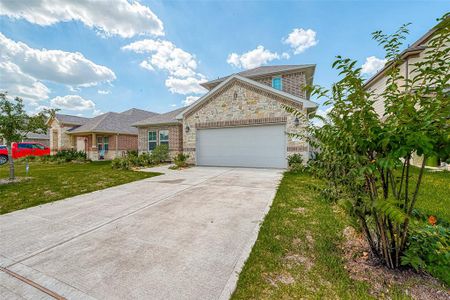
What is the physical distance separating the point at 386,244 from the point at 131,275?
116 inches

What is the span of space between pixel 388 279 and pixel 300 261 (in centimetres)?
88

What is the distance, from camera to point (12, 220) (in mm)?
3842

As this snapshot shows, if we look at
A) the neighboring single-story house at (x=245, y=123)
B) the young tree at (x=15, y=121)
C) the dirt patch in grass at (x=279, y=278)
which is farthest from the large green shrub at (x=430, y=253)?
the young tree at (x=15, y=121)

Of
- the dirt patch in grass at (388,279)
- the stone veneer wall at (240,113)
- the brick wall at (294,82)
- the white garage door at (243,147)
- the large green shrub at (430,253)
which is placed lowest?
the dirt patch in grass at (388,279)

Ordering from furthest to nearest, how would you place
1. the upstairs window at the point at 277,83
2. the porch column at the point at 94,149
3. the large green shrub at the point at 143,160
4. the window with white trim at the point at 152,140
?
1. the porch column at the point at 94,149
2. the window with white trim at the point at 152,140
3. the upstairs window at the point at 277,83
4. the large green shrub at the point at 143,160

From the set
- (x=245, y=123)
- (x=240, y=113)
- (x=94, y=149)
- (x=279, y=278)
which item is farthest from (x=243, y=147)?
(x=94, y=149)

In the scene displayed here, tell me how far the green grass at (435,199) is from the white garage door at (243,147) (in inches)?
218

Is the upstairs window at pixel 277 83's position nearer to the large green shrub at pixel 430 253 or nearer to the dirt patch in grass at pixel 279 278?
the large green shrub at pixel 430 253

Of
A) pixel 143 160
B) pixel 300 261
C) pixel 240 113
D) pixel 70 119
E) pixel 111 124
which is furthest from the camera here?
pixel 70 119

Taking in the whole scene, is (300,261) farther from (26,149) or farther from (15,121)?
(26,149)

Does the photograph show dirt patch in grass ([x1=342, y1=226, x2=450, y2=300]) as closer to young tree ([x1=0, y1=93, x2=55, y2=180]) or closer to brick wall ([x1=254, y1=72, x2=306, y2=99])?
young tree ([x1=0, y1=93, x2=55, y2=180])

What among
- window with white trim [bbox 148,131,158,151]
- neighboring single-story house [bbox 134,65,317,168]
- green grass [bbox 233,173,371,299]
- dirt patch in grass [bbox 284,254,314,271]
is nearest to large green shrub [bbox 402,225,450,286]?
green grass [bbox 233,173,371,299]

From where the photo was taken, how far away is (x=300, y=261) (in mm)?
2354

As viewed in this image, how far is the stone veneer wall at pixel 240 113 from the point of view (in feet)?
33.3
